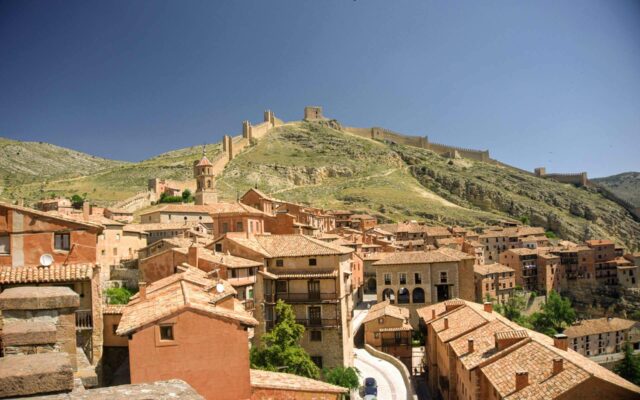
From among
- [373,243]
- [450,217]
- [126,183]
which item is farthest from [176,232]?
[450,217]

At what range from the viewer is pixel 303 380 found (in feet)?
54.5

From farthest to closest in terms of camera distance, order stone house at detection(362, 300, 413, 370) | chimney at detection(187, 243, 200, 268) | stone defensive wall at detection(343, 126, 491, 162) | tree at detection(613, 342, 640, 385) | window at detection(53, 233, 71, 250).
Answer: stone defensive wall at detection(343, 126, 491, 162)
tree at detection(613, 342, 640, 385)
stone house at detection(362, 300, 413, 370)
chimney at detection(187, 243, 200, 268)
window at detection(53, 233, 71, 250)

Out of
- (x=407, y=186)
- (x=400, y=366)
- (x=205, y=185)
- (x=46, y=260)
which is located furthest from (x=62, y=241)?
(x=407, y=186)

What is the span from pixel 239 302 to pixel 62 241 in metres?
8.02

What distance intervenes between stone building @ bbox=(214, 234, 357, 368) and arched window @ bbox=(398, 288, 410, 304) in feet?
54.9

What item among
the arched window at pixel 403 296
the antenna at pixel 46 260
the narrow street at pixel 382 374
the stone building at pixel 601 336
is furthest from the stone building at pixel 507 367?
the stone building at pixel 601 336

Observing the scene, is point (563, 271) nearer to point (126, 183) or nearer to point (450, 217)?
point (450, 217)

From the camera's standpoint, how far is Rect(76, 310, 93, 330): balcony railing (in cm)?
1623

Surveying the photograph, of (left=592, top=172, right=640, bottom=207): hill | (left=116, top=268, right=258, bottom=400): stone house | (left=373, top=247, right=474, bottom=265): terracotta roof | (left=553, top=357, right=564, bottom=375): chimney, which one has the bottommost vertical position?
(left=553, top=357, right=564, bottom=375): chimney

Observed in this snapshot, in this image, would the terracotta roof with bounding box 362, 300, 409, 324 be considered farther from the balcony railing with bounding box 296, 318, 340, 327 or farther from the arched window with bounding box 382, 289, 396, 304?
the balcony railing with bounding box 296, 318, 340, 327

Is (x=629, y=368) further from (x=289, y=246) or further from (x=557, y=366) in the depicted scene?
(x=557, y=366)

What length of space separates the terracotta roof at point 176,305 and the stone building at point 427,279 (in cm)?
2960

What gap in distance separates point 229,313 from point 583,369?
41.4 ft

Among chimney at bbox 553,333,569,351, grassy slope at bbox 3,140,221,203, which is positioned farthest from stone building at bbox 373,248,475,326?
grassy slope at bbox 3,140,221,203
